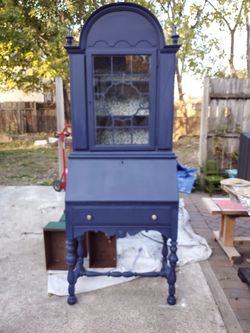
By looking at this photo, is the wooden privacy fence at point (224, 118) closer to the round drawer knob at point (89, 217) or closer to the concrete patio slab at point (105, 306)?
the concrete patio slab at point (105, 306)

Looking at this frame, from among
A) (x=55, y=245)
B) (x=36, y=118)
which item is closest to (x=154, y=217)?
(x=55, y=245)

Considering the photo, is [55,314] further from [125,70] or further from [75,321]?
[125,70]

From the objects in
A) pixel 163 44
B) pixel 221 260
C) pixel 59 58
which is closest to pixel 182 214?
Answer: pixel 221 260

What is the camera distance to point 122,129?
1.88 m

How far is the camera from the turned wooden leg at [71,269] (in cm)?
180

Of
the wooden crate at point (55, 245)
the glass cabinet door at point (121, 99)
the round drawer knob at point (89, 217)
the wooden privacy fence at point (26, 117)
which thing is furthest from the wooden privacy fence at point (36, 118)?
→ the round drawer knob at point (89, 217)

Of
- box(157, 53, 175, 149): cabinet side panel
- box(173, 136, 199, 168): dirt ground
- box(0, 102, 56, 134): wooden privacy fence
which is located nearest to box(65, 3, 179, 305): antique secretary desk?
box(157, 53, 175, 149): cabinet side panel

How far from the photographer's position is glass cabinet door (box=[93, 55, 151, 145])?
176cm

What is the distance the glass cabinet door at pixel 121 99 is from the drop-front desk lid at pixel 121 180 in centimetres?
16

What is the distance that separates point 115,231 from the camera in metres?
1.77

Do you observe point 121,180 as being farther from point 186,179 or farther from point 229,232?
point 186,179

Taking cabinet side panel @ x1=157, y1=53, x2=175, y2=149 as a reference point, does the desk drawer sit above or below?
below

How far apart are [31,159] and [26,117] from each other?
434cm

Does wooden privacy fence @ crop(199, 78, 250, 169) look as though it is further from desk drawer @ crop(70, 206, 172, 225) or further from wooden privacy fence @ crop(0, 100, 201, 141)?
wooden privacy fence @ crop(0, 100, 201, 141)
